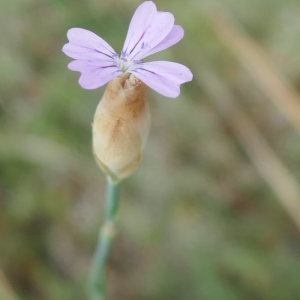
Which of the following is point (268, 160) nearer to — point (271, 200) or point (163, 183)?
point (271, 200)

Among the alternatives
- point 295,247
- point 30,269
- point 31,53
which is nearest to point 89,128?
point 31,53

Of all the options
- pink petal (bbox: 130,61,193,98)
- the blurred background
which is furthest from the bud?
the blurred background

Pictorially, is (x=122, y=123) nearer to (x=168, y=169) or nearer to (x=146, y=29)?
(x=146, y=29)

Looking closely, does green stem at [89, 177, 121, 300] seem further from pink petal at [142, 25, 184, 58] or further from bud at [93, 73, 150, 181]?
pink petal at [142, 25, 184, 58]

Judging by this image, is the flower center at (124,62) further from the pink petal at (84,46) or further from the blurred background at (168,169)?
the blurred background at (168,169)

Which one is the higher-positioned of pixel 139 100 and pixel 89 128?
pixel 89 128

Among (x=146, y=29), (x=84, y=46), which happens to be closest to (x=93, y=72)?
(x=84, y=46)
